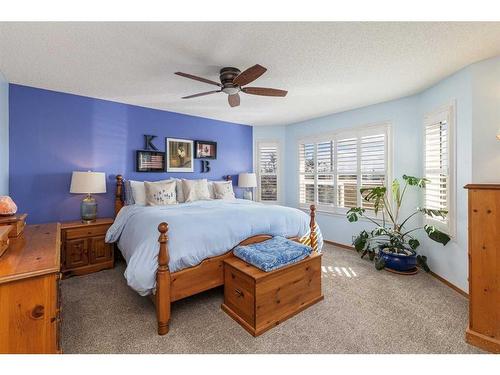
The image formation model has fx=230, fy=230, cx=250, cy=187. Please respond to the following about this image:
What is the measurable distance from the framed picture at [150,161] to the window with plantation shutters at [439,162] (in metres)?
3.98

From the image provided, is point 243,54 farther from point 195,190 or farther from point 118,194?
point 118,194

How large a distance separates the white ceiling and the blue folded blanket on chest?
182 cm

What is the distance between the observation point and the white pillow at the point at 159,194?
3283 mm

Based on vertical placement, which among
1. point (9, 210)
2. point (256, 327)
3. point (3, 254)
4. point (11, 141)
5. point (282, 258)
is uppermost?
point (11, 141)

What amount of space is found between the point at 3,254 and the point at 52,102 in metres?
2.47

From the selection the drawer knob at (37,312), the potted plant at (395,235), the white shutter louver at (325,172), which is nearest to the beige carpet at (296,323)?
the potted plant at (395,235)

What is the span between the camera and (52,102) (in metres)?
3.09

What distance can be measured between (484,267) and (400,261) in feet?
4.40

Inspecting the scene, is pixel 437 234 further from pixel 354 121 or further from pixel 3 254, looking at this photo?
pixel 3 254

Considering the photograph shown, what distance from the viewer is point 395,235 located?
3.22 m

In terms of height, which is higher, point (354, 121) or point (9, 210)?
point (354, 121)

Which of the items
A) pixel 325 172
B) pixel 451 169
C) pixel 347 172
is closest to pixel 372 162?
pixel 347 172

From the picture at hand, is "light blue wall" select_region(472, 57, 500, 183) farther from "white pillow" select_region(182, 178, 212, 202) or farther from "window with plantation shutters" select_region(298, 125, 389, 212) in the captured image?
"white pillow" select_region(182, 178, 212, 202)
